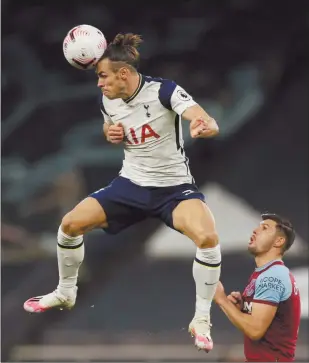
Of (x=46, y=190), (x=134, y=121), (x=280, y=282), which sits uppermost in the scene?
(x=134, y=121)

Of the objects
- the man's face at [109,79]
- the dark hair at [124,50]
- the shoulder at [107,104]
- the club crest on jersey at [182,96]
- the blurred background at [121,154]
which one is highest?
the dark hair at [124,50]

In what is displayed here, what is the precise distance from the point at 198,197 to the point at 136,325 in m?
6.60

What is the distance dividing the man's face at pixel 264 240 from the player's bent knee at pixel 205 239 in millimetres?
477

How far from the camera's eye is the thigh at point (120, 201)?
244 inches

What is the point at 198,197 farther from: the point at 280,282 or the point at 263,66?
the point at 263,66

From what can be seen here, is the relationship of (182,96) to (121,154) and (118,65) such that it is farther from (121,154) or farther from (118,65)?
(121,154)

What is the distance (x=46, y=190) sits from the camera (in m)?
12.6

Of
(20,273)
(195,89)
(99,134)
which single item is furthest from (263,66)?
(20,273)

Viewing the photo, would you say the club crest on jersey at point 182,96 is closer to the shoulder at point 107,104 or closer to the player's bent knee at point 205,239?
the shoulder at point 107,104

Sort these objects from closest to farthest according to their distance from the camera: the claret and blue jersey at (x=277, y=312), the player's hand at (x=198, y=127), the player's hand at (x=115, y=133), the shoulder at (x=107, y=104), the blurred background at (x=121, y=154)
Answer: the player's hand at (x=198, y=127), the player's hand at (x=115, y=133), the shoulder at (x=107, y=104), the claret and blue jersey at (x=277, y=312), the blurred background at (x=121, y=154)

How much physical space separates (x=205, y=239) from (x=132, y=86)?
3.21 ft

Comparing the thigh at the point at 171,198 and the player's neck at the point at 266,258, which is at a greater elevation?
the thigh at the point at 171,198

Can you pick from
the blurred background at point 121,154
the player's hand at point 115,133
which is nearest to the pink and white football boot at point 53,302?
the player's hand at point 115,133

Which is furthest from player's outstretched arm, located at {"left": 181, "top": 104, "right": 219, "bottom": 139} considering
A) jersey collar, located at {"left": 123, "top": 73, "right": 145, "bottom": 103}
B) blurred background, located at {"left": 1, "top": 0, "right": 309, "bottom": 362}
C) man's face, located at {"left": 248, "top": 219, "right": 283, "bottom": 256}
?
blurred background, located at {"left": 1, "top": 0, "right": 309, "bottom": 362}
